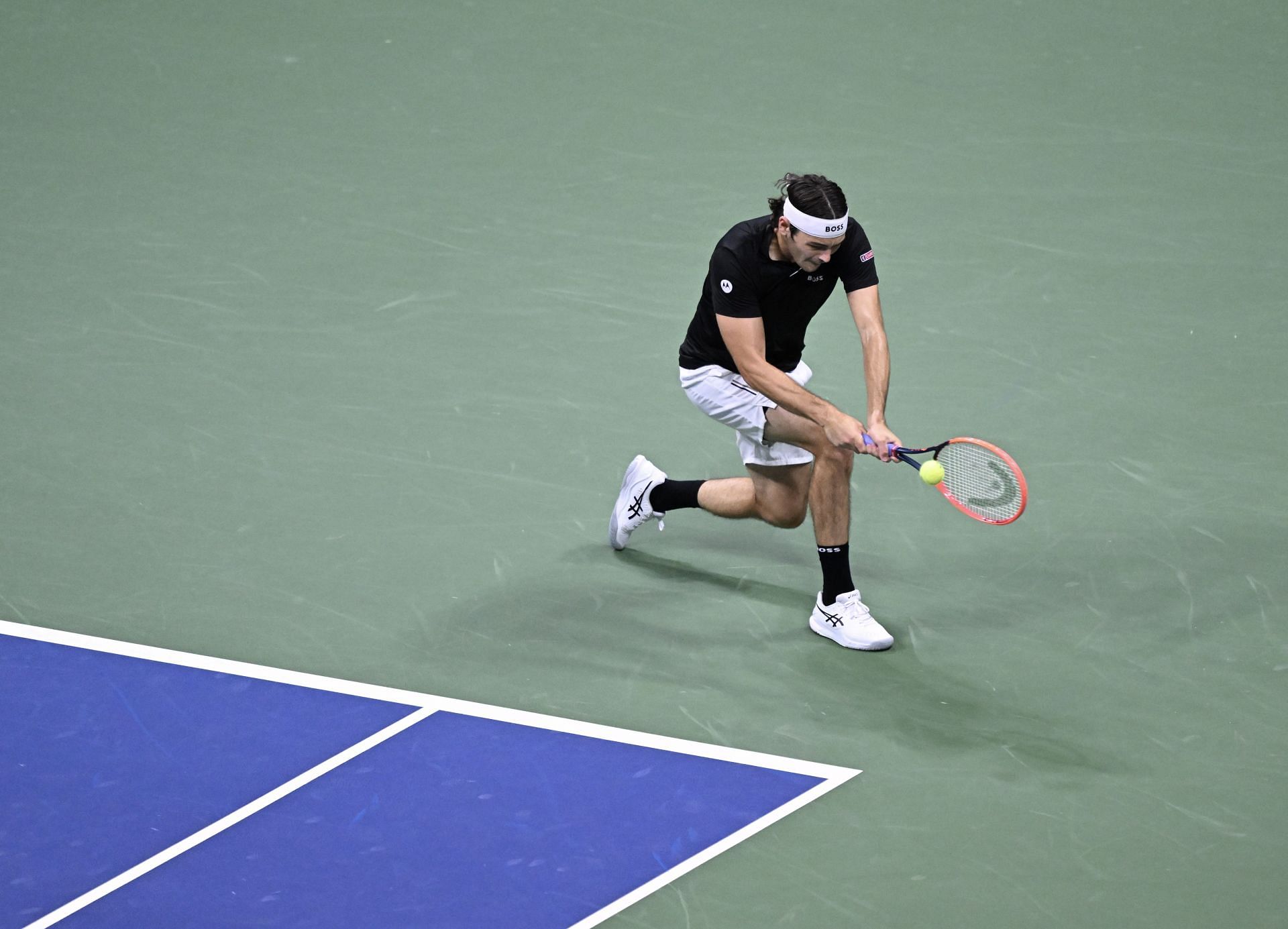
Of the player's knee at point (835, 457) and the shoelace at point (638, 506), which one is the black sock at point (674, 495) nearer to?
the shoelace at point (638, 506)

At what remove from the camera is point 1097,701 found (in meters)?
6.11

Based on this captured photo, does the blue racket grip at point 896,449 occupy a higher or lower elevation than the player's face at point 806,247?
lower

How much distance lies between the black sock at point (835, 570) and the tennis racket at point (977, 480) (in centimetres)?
47

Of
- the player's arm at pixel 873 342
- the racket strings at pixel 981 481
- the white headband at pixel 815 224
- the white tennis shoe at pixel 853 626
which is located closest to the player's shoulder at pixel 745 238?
the white headband at pixel 815 224

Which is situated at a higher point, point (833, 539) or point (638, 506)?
point (833, 539)

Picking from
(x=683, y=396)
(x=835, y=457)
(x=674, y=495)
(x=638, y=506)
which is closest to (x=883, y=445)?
(x=835, y=457)

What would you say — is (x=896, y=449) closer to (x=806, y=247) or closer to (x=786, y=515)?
(x=806, y=247)

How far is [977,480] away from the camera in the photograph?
6.24 meters

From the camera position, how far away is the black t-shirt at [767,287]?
643 cm

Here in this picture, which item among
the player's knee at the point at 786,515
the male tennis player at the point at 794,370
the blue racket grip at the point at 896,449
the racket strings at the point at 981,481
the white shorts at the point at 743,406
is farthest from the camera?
the player's knee at the point at 786,515

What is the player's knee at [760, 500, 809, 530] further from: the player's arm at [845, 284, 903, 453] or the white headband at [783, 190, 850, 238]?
the white headband at [783, 190, 850, 238]

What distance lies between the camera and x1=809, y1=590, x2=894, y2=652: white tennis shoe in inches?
254

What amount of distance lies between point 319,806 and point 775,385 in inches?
87.6

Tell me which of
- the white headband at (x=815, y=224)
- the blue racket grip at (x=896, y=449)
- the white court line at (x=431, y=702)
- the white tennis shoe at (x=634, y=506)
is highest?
the white headband at (x=815, y=224)
